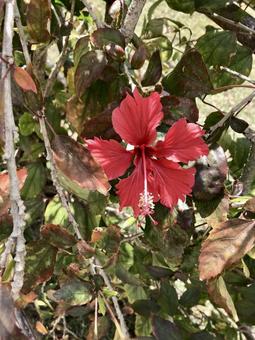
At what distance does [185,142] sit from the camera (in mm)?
834

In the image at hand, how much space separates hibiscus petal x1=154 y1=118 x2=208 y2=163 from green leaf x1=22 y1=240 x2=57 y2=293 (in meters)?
0.28

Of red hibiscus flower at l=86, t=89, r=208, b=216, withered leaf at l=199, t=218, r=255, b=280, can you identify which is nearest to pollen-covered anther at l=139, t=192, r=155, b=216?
red hibiscus flower at l=86, t=89, r=208, b=216

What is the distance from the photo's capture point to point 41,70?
104 centimetres

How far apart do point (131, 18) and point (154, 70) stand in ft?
0.31

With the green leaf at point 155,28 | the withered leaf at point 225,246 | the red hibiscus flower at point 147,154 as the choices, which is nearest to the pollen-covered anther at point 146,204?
the red hibiscus flower at point 147,154

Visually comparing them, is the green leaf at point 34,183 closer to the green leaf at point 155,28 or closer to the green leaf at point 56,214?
the green leaf at point 56,214

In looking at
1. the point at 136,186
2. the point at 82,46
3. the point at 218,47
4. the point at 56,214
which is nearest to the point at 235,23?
the point at 218,47

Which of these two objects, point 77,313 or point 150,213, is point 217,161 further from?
point 77,313

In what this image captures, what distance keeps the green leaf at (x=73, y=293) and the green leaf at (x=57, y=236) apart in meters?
0.09

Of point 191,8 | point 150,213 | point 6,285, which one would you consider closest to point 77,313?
point 150,213

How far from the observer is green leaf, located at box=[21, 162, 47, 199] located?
1.28 meters

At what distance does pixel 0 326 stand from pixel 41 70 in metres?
0.56

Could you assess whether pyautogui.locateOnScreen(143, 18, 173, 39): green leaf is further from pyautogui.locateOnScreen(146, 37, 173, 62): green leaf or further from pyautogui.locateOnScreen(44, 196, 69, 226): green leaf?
pyautogui.locateOnScreen(44, 196, 69, 226): green leaf

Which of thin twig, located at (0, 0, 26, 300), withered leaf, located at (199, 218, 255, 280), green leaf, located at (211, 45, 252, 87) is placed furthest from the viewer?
green leaf, located at (211, 45, 252, 87)
